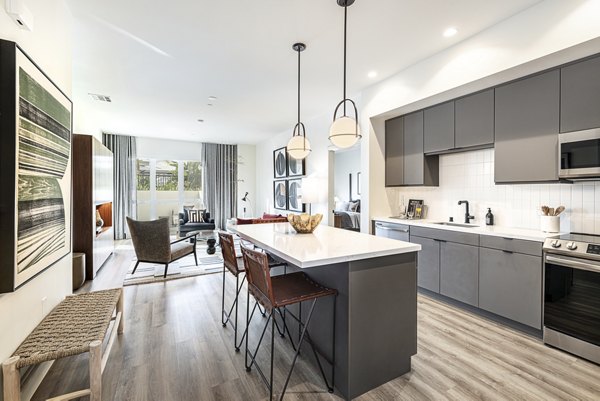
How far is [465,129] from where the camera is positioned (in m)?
3.12

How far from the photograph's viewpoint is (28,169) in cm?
157

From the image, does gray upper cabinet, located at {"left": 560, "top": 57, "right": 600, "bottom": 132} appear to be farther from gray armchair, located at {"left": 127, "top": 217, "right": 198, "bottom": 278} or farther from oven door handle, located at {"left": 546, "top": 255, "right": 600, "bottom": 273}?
gray armchair, located at {"left": 127, "top": 217, "right": 198, "bottom": 278}

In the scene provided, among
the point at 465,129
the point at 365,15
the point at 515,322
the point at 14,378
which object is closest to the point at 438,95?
the point at 465,129

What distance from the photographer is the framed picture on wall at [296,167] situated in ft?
19.9

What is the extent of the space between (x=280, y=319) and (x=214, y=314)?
779 mm

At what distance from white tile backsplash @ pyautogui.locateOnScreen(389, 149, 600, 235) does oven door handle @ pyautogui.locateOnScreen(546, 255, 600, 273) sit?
0.60m

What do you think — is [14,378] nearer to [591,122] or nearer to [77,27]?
[77,27]

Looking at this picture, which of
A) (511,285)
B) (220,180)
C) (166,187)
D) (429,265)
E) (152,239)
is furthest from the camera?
(220,180)

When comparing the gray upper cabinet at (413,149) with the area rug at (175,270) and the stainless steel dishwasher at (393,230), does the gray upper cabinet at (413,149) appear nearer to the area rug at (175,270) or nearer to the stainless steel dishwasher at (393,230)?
the stainless steel dishwasher at (393,230)

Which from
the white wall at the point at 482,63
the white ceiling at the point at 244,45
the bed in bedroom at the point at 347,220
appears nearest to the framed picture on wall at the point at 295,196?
the bed in bedroom at the point at 347,220

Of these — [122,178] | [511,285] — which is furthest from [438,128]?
[122,178]

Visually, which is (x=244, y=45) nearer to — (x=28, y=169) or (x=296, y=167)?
(x=28, y=169)

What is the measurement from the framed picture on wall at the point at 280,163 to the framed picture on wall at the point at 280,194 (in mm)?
191

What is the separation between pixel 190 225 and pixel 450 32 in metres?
6.61
